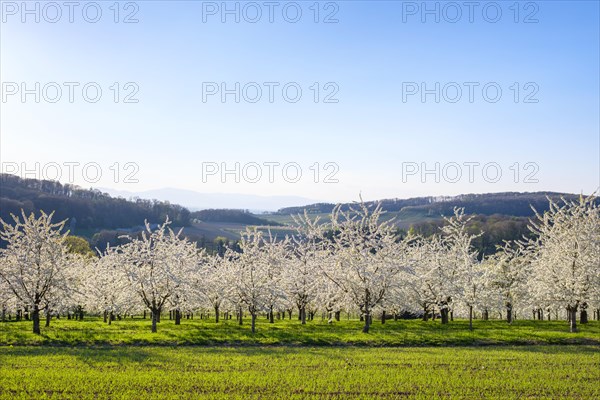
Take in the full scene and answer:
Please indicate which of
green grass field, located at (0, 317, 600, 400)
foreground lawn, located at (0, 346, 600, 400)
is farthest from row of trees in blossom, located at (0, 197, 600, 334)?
foreground lawn, located at (0, 346, 600, 400)

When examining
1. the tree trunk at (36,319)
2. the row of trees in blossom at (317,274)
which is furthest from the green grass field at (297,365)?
the row of trees in blossom at (317,274)

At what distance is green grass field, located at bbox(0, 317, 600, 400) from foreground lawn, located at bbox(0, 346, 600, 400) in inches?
2.0

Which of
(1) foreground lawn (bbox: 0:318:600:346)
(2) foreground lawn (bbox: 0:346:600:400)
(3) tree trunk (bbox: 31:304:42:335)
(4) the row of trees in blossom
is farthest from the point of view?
(4) the row of trees in blossom

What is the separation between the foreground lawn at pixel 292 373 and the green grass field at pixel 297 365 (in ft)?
0.17

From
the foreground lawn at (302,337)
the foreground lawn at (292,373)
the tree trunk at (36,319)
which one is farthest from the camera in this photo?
the tree trunk at (36,319)

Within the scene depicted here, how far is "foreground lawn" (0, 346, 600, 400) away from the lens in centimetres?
2011

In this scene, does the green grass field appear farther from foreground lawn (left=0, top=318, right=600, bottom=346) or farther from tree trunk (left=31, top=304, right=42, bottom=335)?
tree trunk (left=31, top=304, right=42, bottom=335)

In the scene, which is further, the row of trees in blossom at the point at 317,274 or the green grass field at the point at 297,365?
the row of trees in blossom at the point at 317,274

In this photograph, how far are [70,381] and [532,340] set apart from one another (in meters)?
33.5

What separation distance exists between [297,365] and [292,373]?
236 cm

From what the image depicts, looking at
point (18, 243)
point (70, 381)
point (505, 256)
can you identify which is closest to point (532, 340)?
point (505, 256)

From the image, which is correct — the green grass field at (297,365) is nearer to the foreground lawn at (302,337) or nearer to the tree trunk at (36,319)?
the foreground lawn at (302,337)

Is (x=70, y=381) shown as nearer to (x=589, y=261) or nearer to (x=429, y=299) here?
(x=429, y=299)

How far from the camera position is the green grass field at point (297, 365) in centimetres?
2033
